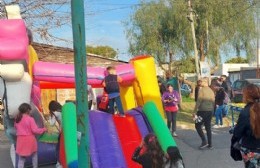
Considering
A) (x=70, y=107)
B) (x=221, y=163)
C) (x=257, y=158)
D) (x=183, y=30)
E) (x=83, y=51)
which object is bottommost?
(x=221, y=163)

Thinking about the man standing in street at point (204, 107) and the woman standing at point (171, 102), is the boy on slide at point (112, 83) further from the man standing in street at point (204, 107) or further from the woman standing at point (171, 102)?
the woman standing at point (171, 102)

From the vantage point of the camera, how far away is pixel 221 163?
8.28 metres

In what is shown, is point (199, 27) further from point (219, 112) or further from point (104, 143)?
point (104, 143)

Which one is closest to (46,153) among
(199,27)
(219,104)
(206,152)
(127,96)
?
(127,96)

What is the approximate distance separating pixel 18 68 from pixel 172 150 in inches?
111

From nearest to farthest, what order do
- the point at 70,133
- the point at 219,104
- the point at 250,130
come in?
the point at 250,130
the point at 70,133
the point at 219,104

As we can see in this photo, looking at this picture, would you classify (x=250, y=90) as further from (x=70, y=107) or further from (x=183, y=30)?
(x=183, y=30)

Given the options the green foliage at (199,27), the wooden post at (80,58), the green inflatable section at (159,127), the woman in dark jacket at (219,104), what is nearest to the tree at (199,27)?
the green foliage at (199,27)

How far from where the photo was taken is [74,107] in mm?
6727

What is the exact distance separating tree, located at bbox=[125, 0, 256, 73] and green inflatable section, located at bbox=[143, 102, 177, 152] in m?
22.3

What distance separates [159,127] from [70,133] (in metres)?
1.36

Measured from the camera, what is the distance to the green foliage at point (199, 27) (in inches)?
1149

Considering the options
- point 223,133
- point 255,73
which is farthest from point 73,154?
point 255,73

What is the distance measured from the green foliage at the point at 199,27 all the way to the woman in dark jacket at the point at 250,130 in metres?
24.2
